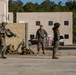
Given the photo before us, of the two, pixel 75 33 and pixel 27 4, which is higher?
pixel 27 4

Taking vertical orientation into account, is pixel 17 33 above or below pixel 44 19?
below

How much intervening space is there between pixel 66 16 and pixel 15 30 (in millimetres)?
55431

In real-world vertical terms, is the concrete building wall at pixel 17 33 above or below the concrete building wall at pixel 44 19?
below

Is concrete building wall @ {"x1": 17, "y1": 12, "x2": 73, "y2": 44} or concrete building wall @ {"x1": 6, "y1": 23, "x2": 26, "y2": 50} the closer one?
concrete building wall @ {"x1": 6, "y1": 23, "x2": 26, "y2": 50}

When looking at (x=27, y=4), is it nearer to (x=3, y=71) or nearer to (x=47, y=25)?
(x=47, y=25)

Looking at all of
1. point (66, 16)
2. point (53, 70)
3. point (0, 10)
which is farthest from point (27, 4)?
point (53, 70)

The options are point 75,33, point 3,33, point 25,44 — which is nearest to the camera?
point 3,33

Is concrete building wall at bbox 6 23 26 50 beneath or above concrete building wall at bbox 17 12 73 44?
beneath

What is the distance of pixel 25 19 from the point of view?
77.3m

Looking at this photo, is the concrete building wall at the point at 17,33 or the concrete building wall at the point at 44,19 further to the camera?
the concrete building wall at the point at 44,19

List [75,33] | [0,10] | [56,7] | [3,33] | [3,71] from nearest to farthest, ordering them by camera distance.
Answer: [3,71]
[3,33]
[0,10]
[75,33]
[56,7]

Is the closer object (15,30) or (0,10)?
(15,30)

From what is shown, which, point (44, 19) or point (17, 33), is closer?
point (17, 33)

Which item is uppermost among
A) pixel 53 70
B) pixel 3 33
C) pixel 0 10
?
pixel 0 10
